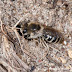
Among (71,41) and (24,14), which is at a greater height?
(24,14)

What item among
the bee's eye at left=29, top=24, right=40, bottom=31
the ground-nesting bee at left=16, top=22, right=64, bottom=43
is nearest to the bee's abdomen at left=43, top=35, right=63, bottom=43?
the ground-nesting bee at left=16, top=22, right=64, bottom=43

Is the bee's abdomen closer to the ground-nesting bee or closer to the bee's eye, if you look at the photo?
the ground-nesting bee

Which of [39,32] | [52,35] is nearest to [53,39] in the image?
[52,35]

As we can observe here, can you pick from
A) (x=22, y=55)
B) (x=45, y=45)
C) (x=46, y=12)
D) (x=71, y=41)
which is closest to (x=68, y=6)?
(x=46, y=12)

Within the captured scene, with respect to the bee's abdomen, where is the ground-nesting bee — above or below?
above

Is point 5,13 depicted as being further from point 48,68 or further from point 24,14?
point 48,68

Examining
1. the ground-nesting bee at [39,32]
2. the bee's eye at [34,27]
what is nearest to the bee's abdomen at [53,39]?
the ground-nesting bee at [39,32]

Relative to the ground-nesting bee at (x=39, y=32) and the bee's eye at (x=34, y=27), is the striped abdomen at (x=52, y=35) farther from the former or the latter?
the bee's eye at (x=34, y=27)

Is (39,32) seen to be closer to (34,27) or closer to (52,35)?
(34,27)
